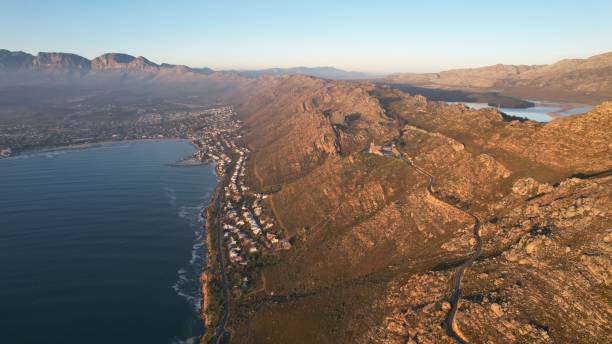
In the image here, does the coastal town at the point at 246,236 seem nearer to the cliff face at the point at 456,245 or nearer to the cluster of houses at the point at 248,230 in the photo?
the cluster of houses at the point at 248,230

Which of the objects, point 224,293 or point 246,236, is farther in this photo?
point 246,236

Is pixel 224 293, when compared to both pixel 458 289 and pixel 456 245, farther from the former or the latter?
pixel 456 245

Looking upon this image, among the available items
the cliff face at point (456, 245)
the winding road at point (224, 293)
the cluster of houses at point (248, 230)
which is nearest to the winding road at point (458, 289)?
the cliff face at point (456, 245)

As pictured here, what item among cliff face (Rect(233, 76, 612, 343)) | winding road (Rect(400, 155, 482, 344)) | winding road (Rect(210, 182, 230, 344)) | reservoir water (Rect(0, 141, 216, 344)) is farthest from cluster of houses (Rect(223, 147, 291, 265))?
winding road (Rect(400, 155, 482, 344))

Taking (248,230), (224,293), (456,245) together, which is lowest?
(224,293)

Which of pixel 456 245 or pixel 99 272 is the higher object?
pixel 456 245

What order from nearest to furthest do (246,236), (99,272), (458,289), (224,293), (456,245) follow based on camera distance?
(458,289)
(456,245)
(224,293)
(99,272)
(246,236)

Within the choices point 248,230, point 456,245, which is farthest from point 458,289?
point 248,230

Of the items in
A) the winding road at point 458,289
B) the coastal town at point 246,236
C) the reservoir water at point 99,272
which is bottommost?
the reservoir water at point 99,272

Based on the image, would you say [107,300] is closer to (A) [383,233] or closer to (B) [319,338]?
(B) [319,338]

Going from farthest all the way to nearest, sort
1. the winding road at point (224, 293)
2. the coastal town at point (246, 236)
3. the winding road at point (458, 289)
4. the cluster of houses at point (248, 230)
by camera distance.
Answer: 1. the cluster of houses at point (248, 230)
2. the coastal town at point (246, 236)
3. the winding road at point (224, 293)
4. the winding road at point (458, 289)

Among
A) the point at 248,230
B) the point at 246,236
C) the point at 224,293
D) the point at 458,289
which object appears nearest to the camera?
the point at 458,289
